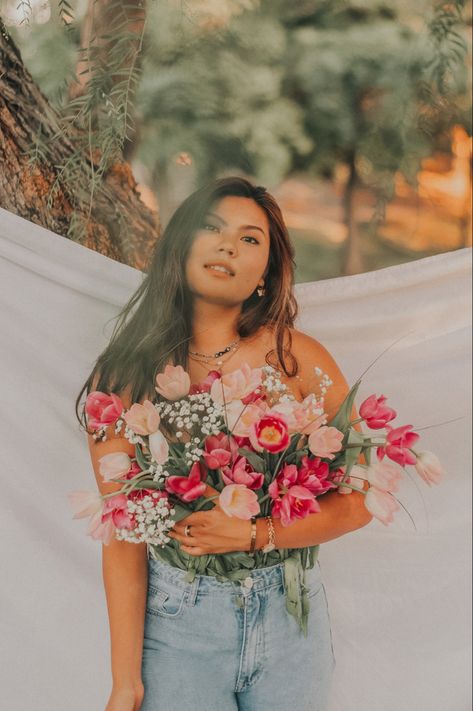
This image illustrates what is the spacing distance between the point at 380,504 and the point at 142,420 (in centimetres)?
34

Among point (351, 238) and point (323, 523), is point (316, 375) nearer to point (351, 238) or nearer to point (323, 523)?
point (323, 523)

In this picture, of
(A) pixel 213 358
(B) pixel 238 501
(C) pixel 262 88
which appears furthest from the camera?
(C) pixel 262 88

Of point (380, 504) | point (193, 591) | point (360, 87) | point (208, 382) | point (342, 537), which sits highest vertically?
point (360, 87)

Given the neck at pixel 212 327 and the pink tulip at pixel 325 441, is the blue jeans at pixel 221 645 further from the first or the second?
the neck at pixel 212 327

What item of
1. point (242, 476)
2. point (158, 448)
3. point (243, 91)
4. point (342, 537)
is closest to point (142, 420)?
point (158, 448)

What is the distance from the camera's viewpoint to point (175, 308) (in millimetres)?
1182

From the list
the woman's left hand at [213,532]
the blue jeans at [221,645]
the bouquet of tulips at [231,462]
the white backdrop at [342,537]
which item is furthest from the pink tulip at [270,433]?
the white backdrop at [342,537]

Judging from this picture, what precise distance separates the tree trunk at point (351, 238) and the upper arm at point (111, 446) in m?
0.88

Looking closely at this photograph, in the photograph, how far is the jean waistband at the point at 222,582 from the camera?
1.09 m

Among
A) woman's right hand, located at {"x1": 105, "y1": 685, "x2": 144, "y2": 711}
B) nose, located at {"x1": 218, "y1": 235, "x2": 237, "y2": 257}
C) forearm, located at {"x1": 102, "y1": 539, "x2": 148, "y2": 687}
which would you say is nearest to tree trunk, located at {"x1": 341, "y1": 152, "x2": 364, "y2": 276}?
nose, located at {"x1": 218, "y1": 235, "x2": 237, "y2": 257}

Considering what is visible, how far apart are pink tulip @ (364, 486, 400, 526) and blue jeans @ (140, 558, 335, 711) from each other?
0.17 m

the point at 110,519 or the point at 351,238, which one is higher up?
the point at 110,519

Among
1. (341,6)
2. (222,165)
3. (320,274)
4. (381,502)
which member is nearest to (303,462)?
(381,502)

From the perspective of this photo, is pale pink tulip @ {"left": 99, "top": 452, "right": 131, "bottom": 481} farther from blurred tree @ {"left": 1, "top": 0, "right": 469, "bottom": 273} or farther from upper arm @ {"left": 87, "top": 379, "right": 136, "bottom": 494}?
blurred tree @ {"left": 1, "top": 0, "right": 469, "bottom": 273}
